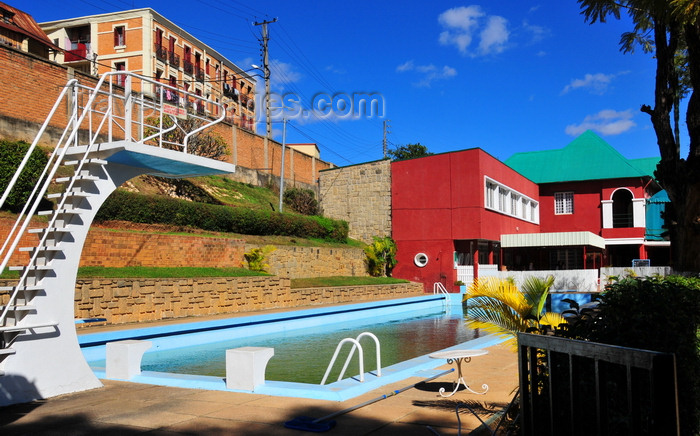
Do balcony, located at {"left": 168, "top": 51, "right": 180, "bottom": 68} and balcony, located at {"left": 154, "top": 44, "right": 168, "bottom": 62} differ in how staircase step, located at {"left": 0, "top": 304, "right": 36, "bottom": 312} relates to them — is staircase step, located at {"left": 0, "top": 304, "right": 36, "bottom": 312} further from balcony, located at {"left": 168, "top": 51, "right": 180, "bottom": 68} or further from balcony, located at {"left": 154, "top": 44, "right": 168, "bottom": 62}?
balcony, located at {"left": 168, "top": 51, "right": 180, "bottom": 68}

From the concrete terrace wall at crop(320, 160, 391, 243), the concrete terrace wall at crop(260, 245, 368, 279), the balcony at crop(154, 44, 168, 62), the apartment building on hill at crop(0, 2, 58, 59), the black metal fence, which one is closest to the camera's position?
the black metal fence

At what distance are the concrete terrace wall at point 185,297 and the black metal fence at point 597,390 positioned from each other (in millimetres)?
10706

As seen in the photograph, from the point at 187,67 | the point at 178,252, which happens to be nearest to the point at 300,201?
the point at 178,252

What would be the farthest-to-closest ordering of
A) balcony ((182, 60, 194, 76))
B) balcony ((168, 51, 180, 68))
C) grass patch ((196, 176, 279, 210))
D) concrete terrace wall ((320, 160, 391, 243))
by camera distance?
1. balcony ((182, 60, 194, 76))
2. balcony ((168, 51, 180, 68))
3. concrete terrace wall ((320, 160, 391, 243))
4. grass patch ((196, 176, 279, 210))

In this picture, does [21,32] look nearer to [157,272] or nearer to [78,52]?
[78,52]

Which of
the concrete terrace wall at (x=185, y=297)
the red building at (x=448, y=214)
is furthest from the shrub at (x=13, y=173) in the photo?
the red building at (x=448, y=214)

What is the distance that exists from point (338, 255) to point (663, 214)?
17.9 meters

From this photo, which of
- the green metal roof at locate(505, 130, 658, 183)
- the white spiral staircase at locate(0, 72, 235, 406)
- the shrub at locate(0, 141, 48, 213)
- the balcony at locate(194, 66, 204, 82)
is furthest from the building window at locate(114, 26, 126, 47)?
the white spiral staircase at locate(0, 72, 235, 406)

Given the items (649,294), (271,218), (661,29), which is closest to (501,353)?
(661,29)

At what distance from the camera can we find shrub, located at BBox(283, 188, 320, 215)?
30828 mm

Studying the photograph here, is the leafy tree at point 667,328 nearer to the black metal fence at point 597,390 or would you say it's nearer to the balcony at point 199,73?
the black metal fence at point 597,390

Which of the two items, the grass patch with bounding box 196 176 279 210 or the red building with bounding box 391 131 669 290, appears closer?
the grass patch with bounding box 196 176 279 210

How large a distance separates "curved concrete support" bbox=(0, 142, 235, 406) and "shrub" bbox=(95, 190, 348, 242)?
9.60m

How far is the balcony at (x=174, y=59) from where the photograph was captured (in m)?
43.7
